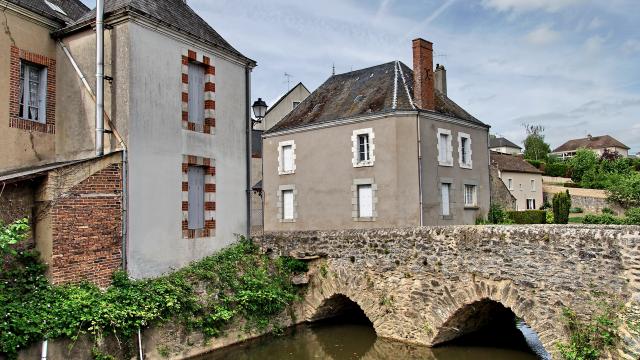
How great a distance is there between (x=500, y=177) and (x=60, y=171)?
2877 centimetres

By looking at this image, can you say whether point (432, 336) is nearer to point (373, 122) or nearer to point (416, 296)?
point (416, 296)

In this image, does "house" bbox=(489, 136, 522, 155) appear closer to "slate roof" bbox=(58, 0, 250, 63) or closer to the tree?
the tree

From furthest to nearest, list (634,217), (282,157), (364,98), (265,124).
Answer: (265,124) < (634,217) < (282,157) < (364,98)

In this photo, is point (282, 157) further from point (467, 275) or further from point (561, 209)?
point (561, 209)

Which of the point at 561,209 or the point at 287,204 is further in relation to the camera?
the point at 561,209

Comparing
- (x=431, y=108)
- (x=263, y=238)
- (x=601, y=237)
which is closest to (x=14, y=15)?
(x=263, y=238)

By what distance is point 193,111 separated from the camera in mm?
11727

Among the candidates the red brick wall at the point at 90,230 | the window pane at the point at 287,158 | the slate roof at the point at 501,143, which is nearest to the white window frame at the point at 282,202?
the window pane at the point at 287,158

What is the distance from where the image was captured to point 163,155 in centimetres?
1072

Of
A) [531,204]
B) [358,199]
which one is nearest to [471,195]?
[358,199]

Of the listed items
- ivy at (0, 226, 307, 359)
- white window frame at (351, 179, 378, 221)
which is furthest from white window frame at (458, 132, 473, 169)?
ivy at (0, 226, 307, 359)

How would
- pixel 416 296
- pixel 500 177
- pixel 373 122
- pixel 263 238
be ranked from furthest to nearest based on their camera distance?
pixel 500 177 → pixel 373 122 → pixel 263 238 → pixel 416 296

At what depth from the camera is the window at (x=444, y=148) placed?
1891 cm

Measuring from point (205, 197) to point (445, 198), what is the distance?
1041 centimetres
